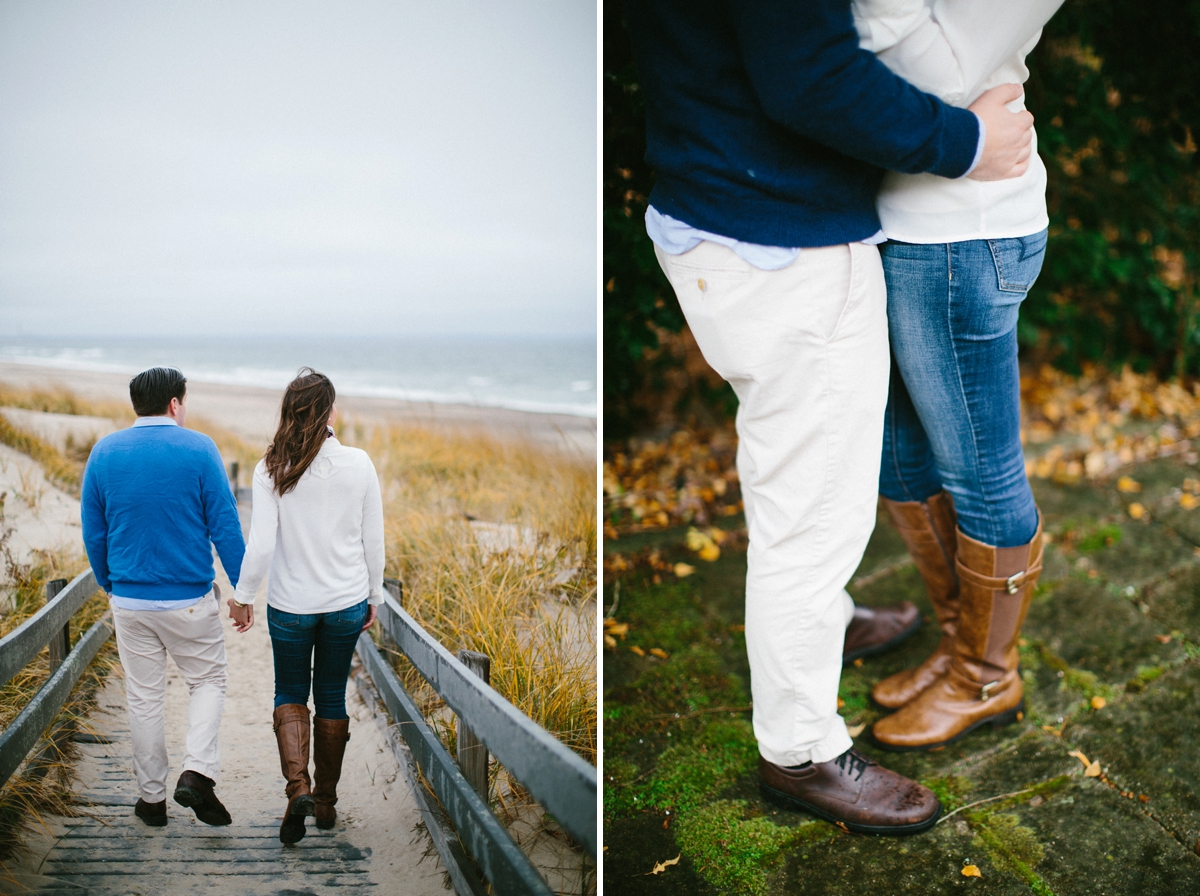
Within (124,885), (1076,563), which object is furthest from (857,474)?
(1076,563)

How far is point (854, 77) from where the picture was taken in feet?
3.91

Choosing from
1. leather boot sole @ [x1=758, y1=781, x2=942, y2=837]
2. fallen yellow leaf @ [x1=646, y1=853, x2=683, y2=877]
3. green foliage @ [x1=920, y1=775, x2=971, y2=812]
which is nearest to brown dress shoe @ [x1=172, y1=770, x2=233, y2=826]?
fallen yellow leaf @ [x1=646, y1=853, x2=683, y2=877]

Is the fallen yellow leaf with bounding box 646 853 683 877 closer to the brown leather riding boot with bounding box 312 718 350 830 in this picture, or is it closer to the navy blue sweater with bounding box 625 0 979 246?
the brown leather riding boot with bounding box 312 718 350 830

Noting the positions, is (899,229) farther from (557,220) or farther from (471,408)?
(471,408)

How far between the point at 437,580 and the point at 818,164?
0.91 m

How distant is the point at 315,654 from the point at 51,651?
1.24 feet

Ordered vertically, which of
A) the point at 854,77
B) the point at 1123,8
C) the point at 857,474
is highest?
the point at 1123,8

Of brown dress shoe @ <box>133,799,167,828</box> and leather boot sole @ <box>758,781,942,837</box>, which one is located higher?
brown dress shoe @ <box>133,799,167,828</box>

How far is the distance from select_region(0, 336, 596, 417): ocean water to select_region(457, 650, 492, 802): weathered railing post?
1.38 ft

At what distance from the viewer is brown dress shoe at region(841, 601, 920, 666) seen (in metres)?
2.18

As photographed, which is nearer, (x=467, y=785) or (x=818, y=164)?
(x=467, y=785)

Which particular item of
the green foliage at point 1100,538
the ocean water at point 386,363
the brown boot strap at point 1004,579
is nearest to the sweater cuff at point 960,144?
the ocean water at point 386,363

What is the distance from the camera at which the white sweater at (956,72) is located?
4.19 ft

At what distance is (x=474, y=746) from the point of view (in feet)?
4.04
